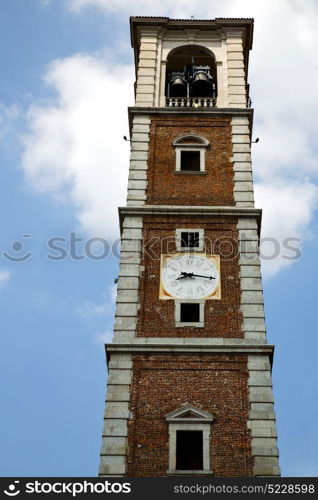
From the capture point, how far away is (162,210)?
28.3m

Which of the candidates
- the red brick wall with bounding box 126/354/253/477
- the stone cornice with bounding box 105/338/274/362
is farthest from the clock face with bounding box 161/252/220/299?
the red brick wall with bounding box 126/354/253/477

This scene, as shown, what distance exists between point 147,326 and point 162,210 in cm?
490

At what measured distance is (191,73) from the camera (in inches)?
1414

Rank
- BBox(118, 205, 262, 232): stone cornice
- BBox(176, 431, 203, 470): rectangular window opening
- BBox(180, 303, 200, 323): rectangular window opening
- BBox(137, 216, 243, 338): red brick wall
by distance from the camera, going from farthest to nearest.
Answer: BBox(118, 205, 262, 232): stone cornice < BBox(180, 303, 200, 323): rectangular window opening < BBox(137, 216, 243, 338): red brick wall < BBox(176, 431, 203, 470): rectangular window opening

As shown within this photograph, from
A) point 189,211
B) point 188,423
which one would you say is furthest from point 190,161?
point 188,423

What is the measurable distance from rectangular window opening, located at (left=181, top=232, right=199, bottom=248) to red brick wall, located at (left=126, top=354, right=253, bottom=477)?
4522mm

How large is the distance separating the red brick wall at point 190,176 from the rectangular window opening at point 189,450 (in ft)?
29.5

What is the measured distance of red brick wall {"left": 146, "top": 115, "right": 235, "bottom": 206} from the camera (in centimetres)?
2914

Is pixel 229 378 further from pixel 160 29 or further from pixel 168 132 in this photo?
pixel 160 29

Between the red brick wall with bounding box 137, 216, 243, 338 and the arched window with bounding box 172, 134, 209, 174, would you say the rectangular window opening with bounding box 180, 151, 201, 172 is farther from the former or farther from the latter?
the red brick wall with bounding box 137, 216, 243, 338

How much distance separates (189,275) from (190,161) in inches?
253

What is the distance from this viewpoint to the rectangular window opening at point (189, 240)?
27.4 metres

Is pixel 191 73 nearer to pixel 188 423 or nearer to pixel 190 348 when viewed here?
pixel 190 348

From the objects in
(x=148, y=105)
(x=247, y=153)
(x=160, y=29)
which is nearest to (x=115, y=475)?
(x=247, y=153)
